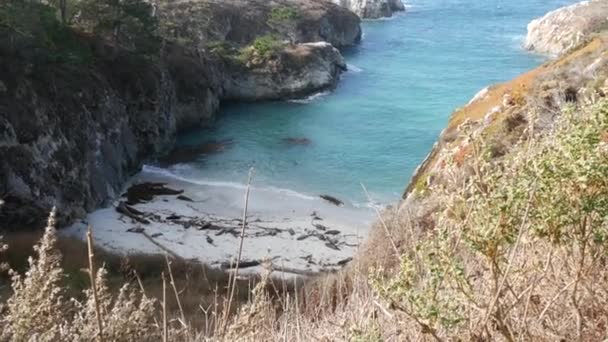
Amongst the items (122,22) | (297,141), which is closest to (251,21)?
(297,141)

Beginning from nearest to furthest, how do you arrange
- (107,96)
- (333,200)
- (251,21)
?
1. (333,200)
2. (107,96)
3. (251,21)

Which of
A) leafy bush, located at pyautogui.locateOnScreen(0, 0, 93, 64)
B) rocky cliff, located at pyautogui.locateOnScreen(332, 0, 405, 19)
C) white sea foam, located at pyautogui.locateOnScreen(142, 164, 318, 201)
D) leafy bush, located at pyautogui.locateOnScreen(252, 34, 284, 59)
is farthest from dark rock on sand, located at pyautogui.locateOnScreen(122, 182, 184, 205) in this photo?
rocky cliff, located at pyautogui.locateOnScreen(332, 0, 405, 19)

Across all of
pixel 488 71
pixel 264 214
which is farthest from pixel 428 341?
pixel 488 71

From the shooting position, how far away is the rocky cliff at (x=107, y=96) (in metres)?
23.1

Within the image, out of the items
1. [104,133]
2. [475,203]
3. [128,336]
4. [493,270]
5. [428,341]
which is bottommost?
[104,133]

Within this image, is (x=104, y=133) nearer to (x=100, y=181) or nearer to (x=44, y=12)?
(x=100, y=181)

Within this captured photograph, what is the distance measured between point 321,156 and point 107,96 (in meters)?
11.2

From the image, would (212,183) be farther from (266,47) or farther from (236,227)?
(266,47)

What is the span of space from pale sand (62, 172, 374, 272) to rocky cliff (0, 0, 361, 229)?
168 cm

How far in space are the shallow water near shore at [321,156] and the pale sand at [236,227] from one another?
0.05 metres

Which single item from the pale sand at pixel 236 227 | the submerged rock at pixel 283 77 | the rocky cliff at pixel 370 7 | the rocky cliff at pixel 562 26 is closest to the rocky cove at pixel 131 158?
the pale sand at pixel 236 227

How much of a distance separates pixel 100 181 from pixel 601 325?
26173 millimetres

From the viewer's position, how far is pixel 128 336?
3.73 m

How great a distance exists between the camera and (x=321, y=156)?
33.9 metres
